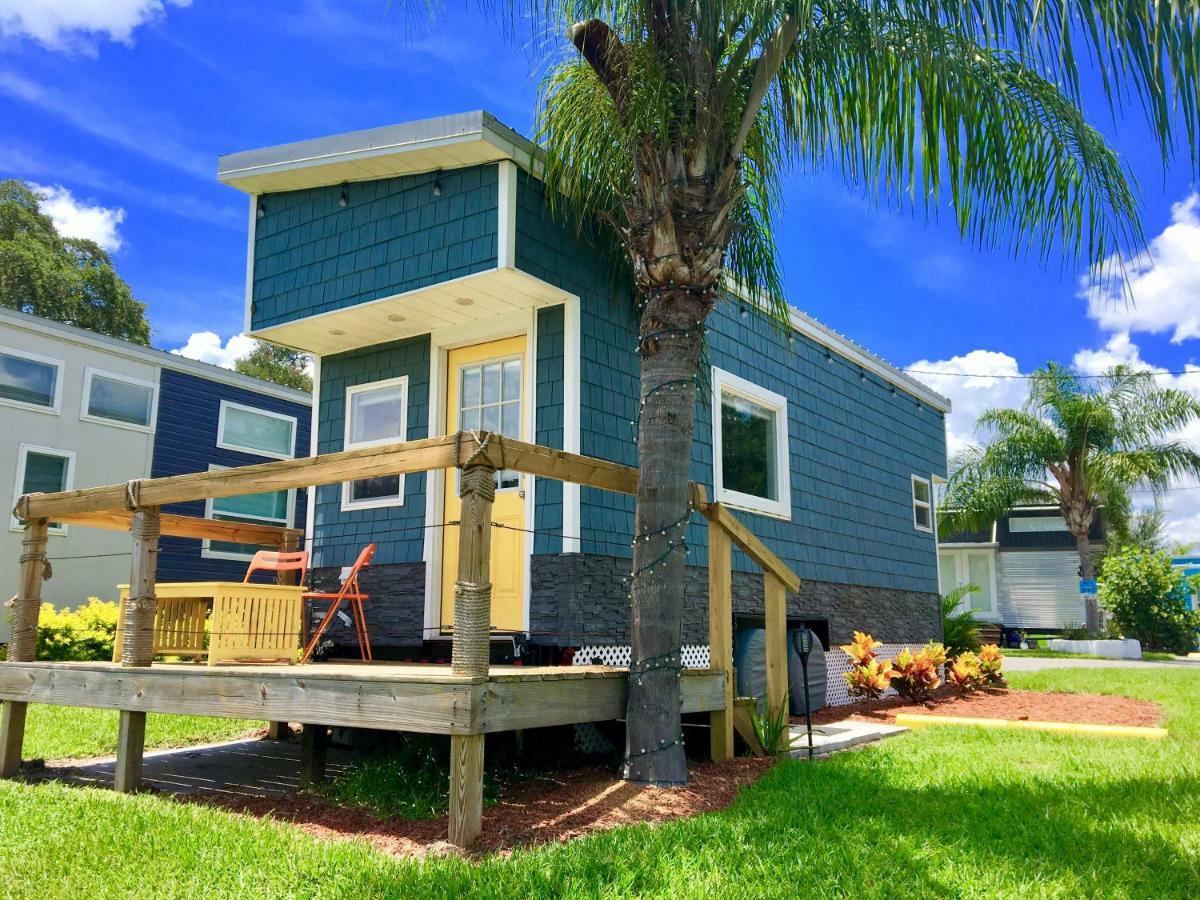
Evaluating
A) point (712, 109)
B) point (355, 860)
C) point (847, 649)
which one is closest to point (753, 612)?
point (847, 649)

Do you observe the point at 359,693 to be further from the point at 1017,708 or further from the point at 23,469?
the point at 23,469

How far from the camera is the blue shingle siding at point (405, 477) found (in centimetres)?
766

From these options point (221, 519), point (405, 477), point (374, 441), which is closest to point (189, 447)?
point (221, 519)

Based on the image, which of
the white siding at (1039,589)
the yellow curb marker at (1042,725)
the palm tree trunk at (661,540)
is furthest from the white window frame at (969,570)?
the palm tree trunk at (661,540)

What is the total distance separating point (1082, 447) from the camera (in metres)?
24.2

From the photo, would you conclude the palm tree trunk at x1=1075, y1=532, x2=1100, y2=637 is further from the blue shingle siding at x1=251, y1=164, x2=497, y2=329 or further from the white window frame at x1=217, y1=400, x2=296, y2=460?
the blue shingle siding at x1=251, y1=164, x2=497, y2=329

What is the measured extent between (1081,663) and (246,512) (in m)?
16.3

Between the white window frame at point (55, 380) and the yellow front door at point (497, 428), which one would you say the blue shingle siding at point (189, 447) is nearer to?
the white window frame at point (55, 380)

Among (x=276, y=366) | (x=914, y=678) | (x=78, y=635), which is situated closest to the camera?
(x=914, y=678)

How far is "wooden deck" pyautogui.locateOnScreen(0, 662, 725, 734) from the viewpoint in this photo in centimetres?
418

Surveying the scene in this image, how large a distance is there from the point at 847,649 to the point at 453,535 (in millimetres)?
4362

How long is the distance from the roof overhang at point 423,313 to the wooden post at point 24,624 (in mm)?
2361

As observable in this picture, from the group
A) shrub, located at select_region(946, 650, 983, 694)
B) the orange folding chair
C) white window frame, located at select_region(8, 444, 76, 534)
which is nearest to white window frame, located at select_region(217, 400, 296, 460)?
white window frame, located at select_region(8, 444, 76, 534)

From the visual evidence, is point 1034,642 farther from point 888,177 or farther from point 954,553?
point 888,177
